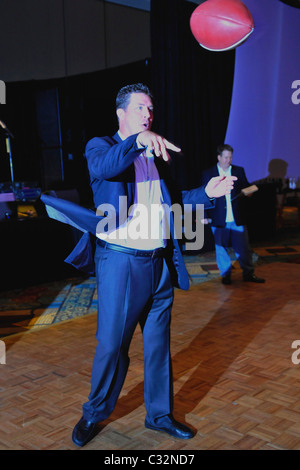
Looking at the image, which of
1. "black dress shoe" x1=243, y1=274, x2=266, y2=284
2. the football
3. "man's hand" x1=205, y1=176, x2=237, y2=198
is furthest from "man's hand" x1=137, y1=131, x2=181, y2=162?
"black dress shoe" x1=243, y1=274, x2=266, y2=284

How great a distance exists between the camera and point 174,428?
2.38 metres

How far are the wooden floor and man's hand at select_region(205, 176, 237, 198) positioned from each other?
119 centimetres

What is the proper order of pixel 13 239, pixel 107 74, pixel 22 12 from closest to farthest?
pixel 13 239 → pixel 22 12 → pixel 107 74

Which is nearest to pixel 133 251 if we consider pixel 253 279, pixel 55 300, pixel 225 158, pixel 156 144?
pixel 156 144

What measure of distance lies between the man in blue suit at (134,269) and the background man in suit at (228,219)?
2923mm

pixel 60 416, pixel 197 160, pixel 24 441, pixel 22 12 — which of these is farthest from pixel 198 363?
pixel 22 12

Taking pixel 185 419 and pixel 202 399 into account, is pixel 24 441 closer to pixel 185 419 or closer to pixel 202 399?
pixel 185 419

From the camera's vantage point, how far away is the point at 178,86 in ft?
26.1

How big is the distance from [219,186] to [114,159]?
23.3 inches

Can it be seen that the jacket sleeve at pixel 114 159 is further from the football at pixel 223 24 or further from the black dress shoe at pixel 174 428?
the football at pixel 223 24

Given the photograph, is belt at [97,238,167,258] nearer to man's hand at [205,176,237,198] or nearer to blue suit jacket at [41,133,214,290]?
blue suit jacket at [41,133,214,290]

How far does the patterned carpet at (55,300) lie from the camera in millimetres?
4410

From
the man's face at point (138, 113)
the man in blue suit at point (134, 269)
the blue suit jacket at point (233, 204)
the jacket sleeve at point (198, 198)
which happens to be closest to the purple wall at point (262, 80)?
the blue suit jacket at point (233, 204)

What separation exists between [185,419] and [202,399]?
27cm
